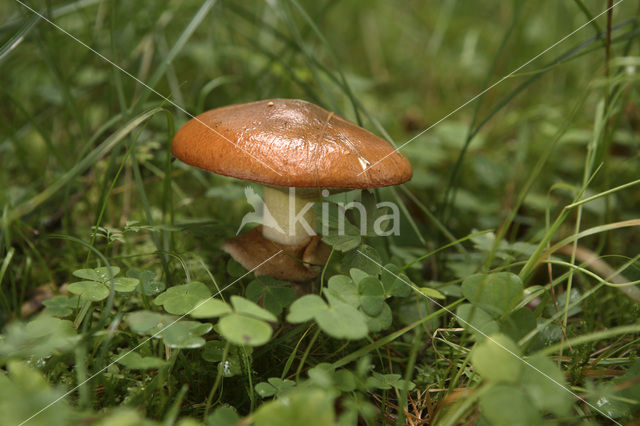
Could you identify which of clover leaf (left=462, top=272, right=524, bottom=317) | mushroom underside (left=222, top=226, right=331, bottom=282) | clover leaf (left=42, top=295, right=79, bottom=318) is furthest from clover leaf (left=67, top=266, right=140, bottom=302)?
clover leaf (left=462, top=272, right=524, bottom=317)

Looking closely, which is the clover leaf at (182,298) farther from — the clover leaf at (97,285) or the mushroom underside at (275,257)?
the mushroom underside at (275,257)

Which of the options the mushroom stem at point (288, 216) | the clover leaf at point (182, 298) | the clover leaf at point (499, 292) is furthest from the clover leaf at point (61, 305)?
the clover leaf at point (499, 292)

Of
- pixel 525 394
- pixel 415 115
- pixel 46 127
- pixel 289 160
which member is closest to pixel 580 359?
pixel 525 394

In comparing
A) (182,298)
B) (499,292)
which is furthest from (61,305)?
(499,292)

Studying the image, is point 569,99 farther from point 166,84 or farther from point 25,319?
point 25,319

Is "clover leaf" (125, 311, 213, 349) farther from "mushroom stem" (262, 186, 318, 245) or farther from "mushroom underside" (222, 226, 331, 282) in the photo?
"mushroom stem" (262, 186, 318, 245)

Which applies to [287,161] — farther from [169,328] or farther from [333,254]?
[169,328]
